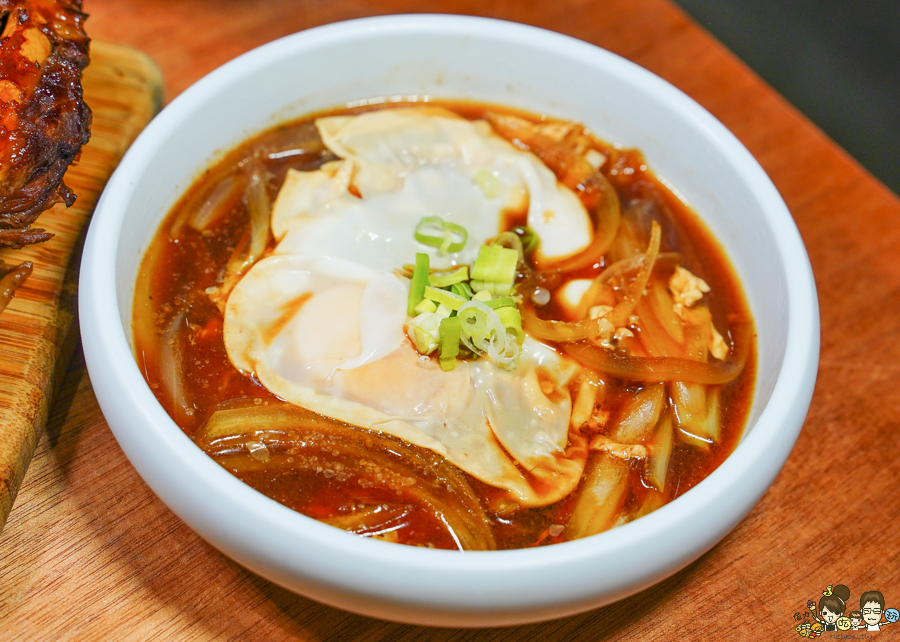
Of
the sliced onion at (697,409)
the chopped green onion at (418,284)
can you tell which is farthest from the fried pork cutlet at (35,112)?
the sliced onion at (697,409)

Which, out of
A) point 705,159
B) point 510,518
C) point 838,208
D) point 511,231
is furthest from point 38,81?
point 838,208

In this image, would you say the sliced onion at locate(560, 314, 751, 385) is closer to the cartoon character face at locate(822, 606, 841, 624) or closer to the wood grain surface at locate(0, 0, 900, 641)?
the wood grain surface at locate(0, 0, 900, 641)

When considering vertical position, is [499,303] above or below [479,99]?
below

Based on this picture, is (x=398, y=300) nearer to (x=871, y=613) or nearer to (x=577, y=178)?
(x=577, y=178)

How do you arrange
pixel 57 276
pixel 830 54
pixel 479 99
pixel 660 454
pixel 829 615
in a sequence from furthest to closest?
pixel 830 54
pixel 479 99
pixel 57 276
pixel 660 454
pixel 829 615

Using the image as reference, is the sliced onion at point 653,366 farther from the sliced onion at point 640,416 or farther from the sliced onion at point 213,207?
A: the sliced onion at point 213,207

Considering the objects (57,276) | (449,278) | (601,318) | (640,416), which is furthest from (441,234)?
(57,276)
